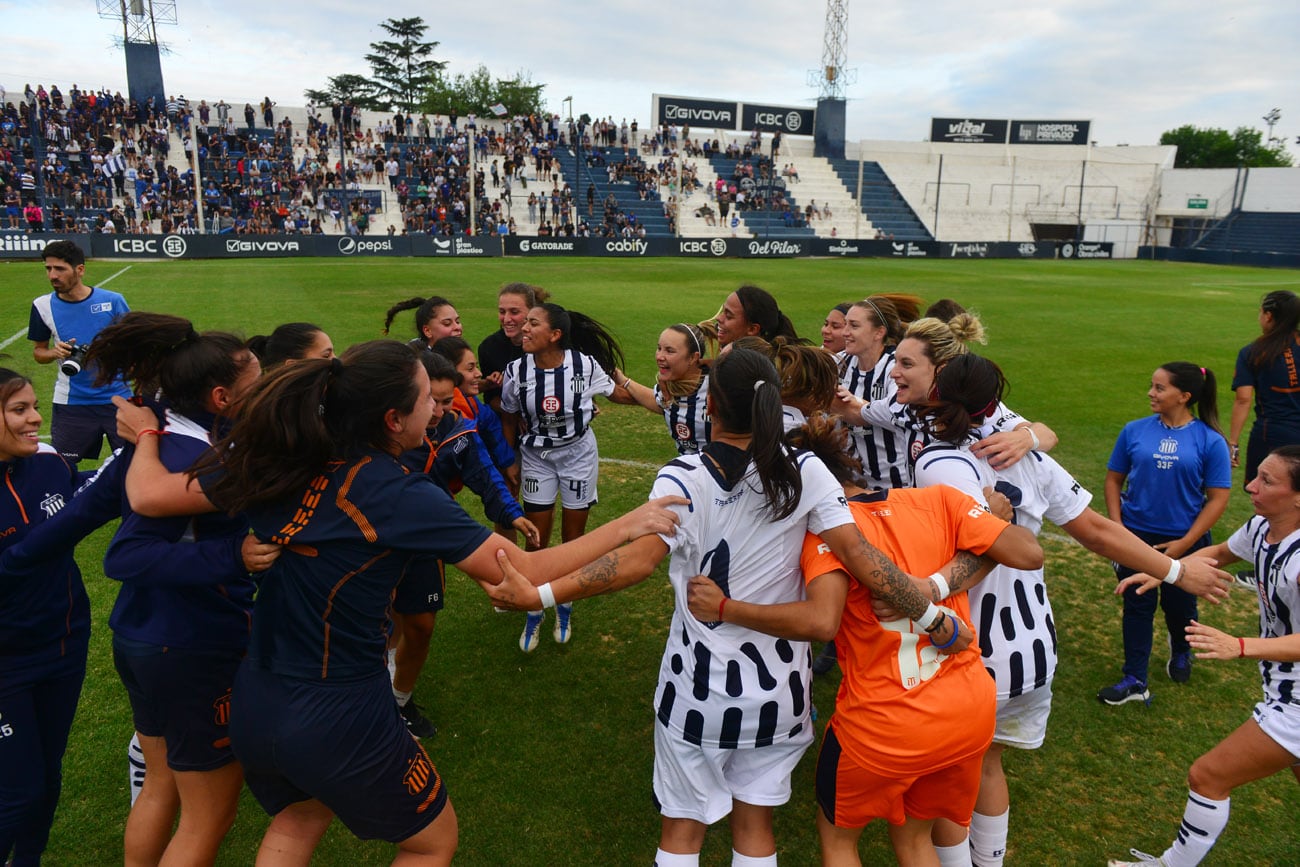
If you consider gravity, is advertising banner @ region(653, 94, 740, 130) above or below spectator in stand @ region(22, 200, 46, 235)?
above

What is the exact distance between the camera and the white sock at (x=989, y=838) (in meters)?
3.45

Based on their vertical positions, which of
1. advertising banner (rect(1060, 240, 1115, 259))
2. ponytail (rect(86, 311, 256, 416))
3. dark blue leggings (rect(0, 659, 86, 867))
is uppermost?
advertising banner (rect(1060, 240, 1115, 259))

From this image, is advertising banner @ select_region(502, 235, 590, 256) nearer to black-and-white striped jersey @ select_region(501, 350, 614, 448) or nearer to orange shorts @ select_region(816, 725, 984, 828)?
black-and-white striped jersey @ select_region(501, 350, 614, 448)

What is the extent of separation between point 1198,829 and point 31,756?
15.7 feet

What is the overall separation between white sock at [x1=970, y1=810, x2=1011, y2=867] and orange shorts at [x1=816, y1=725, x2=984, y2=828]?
509 millimetres

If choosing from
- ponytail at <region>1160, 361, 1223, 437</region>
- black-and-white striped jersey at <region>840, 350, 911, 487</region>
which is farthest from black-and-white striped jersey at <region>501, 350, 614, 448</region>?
ponytail at <region>1160, 361, 1223, 437</region>

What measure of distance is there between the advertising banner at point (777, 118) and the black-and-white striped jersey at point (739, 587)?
62.8 meters

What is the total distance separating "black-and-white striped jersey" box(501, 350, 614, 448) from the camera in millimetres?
5977

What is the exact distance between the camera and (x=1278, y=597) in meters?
3.41

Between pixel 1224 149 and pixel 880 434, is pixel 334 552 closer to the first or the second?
pixel 880 434

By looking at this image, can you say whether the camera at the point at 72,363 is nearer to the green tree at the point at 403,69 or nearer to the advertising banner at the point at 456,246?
the advertising banner at the point at 456,246

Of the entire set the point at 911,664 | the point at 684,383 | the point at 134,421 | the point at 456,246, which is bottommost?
the point at 911,664

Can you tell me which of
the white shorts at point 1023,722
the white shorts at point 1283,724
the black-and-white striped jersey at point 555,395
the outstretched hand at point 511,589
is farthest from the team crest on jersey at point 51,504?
the white shorts at point 1283,724

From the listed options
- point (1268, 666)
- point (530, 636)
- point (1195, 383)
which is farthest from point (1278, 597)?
point (530, 636)
